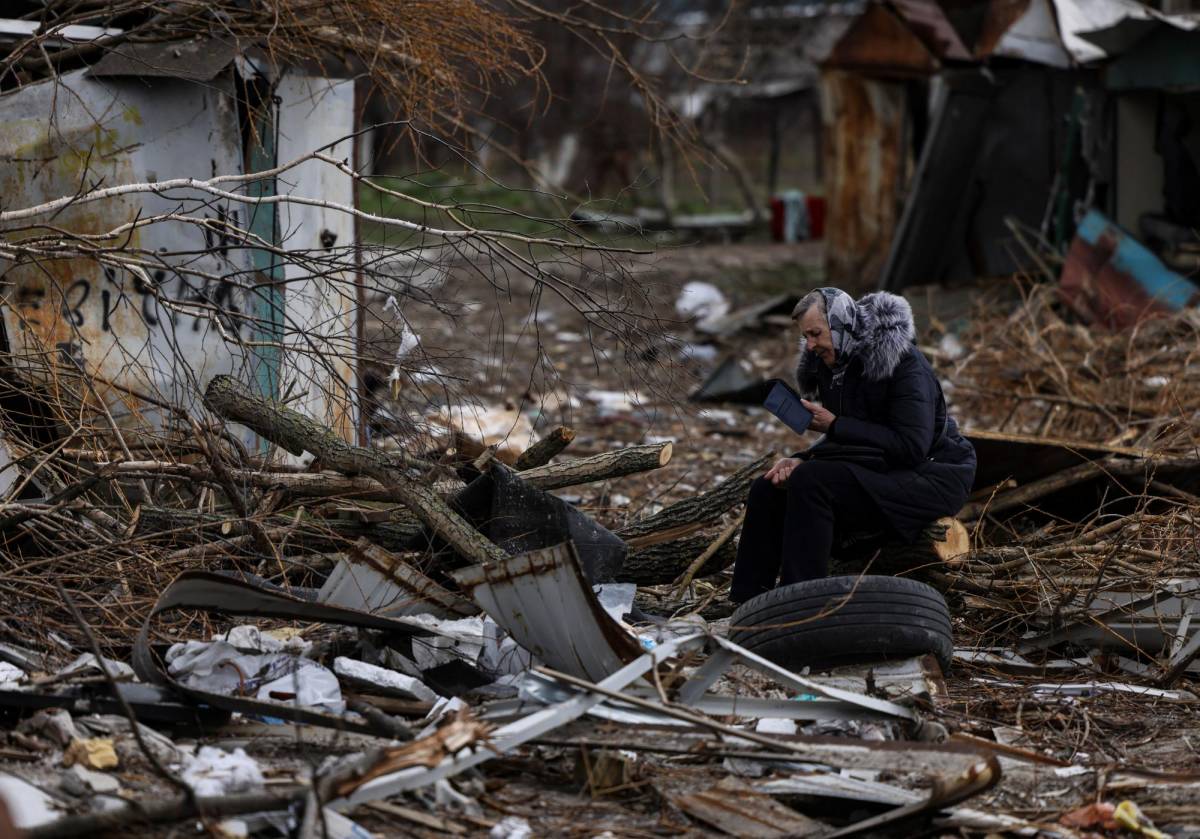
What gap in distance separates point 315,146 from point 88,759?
4.59m

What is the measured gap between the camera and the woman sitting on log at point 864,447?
15.3 feet

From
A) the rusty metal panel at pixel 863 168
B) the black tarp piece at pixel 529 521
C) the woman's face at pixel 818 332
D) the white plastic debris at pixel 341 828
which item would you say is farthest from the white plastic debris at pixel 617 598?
the rusty metal panel at pixel 863 168

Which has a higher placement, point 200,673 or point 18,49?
point 18,49

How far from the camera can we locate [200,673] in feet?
12.5

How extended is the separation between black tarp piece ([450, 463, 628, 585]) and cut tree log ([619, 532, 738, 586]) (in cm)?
27

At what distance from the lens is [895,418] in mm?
4711

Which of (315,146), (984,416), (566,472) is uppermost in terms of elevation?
(315,146)

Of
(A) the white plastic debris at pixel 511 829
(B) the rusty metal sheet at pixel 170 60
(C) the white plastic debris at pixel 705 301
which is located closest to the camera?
(A) the white plastic debris at pixel 511 829

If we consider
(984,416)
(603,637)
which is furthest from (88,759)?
(984,416)

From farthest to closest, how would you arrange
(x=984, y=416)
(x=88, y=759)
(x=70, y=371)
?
(x=984, y=416) < (x=70, y=371) < (x=88, y=759)

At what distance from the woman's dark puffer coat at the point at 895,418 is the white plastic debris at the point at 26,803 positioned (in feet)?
9.16

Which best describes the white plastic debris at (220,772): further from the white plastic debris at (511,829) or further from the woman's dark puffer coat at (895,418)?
the woman's dark puffer coat at (895,418)

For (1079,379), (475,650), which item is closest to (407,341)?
(475,650)

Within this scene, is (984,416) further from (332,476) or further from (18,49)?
(18,49)
